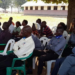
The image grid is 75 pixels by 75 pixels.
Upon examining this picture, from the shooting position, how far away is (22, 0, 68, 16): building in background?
3638 cm

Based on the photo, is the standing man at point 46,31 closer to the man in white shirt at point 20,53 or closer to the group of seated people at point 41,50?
the group of seated people at point 41,50

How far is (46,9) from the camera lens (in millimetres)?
38094

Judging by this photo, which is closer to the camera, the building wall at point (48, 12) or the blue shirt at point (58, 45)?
the blue shirt at point (58, 45)

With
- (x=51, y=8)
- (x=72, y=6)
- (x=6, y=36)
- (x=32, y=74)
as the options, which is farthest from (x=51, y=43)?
(x=51, y=8)

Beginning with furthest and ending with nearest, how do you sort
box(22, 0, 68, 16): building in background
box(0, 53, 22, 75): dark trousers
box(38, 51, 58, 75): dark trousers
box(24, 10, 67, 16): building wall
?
box(24, 10, 67, 16): building wall
box(22, 0, 68, 16): building in background
box(38, 51, 58, 75): dark trousers
box(0, 53, 22, 75): dark trousers

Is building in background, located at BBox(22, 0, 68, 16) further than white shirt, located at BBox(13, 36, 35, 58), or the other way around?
building in background, located at BBox(22, 0, 68, 16)

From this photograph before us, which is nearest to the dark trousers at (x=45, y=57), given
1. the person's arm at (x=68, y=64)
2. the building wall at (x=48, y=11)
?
the person's arm at (x=68, y=64)

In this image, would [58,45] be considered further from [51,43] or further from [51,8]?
[51,8]

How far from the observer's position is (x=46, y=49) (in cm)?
396

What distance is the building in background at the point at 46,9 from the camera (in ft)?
119

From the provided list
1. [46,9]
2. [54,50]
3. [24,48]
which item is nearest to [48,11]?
[46,9]

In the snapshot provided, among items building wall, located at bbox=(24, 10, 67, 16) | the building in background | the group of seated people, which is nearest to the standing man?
the group of seated people

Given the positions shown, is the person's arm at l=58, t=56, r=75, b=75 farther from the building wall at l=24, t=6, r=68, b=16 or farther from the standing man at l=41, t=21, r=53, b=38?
the building wall at l=24, t=6, r=68, b=16

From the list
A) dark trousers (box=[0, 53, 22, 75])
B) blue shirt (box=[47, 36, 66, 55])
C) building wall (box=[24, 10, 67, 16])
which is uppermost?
blue shirt (box=[47, 36, 66, 55])
